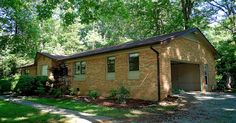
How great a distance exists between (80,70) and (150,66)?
8.60 meters

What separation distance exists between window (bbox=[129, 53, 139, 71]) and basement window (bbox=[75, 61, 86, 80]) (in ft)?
19.8

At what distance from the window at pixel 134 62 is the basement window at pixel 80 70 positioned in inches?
237

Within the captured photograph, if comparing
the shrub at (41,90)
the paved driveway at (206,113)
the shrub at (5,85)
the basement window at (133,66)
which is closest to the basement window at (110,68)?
the basement window at (133,66)

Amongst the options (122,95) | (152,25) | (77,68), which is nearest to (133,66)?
(122,95)

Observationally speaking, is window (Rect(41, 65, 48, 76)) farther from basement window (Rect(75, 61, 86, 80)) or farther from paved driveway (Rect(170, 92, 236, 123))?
paved driveway (Rect(170, 92, 236, 123))

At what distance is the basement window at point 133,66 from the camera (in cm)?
1630

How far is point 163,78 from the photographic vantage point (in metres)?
14.9

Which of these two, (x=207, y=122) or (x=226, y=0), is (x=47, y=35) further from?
(x=207, y=122)

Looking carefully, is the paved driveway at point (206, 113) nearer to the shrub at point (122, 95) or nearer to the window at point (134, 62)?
the shrub at point (122, 95)

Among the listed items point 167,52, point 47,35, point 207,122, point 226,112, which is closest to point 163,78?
point 167,52

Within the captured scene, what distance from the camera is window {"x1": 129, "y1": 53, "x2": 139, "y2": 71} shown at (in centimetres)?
1631

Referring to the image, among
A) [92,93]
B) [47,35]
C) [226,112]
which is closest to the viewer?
[226,112]

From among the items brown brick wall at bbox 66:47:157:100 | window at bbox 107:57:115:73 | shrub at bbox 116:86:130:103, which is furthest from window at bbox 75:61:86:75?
shrub at bbox 116:86:130:103

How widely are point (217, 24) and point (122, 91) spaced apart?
2038 centimetres
